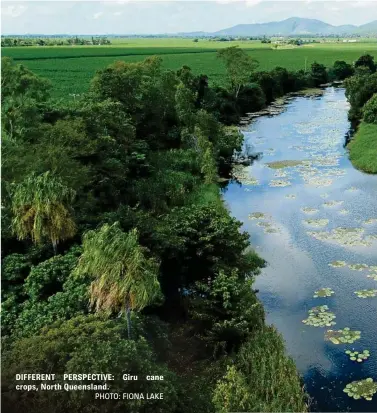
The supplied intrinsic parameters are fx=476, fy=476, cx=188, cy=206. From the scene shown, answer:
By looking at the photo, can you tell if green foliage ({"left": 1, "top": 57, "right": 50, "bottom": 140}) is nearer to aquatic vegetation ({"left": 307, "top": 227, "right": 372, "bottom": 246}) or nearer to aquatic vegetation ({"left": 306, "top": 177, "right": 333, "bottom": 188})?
aquatic vegetation ({"left": 307, "top": 227, "right": 372, "bottom": 246})

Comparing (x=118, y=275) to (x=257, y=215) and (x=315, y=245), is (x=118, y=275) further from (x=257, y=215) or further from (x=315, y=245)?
(x=257, y=215)

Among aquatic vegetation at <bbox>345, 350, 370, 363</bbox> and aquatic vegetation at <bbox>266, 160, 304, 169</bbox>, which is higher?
aquatic vegetation at <bbox>266, 160, 304, 169</bbox>

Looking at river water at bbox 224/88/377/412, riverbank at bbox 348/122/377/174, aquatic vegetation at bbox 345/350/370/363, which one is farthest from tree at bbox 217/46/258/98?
aquatic vegetation at bbox 345/350/370/363

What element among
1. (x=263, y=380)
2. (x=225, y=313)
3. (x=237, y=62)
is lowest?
(x=263, y=380)

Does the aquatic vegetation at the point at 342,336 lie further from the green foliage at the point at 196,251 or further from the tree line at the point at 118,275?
the green foliage at the point at 196,251

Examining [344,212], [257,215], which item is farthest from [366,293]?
[257,215]

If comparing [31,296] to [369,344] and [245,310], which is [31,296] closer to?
[245,310]
